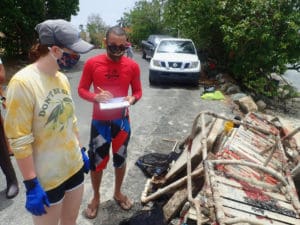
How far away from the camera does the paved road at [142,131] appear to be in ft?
13.2

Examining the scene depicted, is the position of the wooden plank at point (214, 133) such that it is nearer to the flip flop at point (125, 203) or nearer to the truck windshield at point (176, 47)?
the flip flop at point (125, 203)

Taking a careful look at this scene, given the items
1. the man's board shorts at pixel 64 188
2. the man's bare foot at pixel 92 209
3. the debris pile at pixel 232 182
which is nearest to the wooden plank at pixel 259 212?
the debris pile at pixel 232 182

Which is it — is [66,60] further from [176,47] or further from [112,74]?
[176,47]

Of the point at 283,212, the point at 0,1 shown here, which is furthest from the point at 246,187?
the point at 0,1

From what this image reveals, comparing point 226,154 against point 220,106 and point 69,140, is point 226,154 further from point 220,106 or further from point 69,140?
point 220,106

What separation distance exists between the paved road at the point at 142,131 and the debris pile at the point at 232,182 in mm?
459

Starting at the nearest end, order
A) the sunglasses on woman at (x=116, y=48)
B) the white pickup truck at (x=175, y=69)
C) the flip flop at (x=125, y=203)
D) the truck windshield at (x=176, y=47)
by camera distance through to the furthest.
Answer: the sunglasses on woman at (x=116, y=48), the flip flop at (x=125, y=203), the white pickup truck at (x=175, y=69), the truck windshield at (x=176, y=47)

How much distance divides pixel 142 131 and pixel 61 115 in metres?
4.77

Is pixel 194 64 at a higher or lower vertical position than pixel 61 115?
lower

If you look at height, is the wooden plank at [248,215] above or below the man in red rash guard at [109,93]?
below

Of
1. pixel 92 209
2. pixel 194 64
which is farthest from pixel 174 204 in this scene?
pixel 194 64

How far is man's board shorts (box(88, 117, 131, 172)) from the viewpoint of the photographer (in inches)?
146

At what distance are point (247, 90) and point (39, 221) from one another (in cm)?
1217

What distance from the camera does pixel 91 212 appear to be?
3.97 meters
